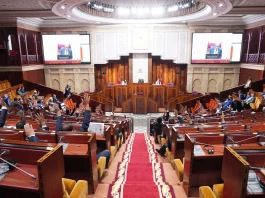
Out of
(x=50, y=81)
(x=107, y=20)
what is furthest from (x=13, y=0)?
(x=50, y=81)

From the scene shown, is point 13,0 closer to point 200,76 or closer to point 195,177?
point 195,177

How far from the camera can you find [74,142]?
3.09 meters

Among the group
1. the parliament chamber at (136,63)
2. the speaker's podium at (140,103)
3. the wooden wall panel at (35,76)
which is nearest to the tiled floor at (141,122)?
the parliament chamber at (136,63)

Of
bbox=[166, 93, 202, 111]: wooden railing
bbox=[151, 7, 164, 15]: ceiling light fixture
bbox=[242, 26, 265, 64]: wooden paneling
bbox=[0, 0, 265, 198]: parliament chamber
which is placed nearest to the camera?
bbox=[0, 0, 265, 198]: parliament chamber

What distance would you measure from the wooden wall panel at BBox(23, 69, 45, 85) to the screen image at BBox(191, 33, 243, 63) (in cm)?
897

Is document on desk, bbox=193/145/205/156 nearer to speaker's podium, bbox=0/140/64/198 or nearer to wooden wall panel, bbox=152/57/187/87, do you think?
speaker's podium, bbox=0/140/64/198

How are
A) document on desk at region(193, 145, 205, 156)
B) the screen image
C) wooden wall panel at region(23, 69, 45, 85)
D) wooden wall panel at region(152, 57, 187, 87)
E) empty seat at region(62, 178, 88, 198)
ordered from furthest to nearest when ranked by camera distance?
1. wooden wall panel at region(152, 57, 187, 87)
2. the screen image
3. wooden wall panel at region(23, 69, 45, 85)
4. document on desk at region(193, 145, 205, 156)
5. empty seat at region(62, 178, 88, 198)

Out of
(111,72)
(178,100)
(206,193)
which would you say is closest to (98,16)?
(111,72)

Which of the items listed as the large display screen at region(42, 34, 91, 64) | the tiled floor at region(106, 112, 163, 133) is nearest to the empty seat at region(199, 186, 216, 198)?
the tiled floor at region(106, 112, 163, 133)

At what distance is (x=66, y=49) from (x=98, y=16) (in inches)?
121

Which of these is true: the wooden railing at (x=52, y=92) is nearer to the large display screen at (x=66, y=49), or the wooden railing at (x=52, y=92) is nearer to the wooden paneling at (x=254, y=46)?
the large display screen at (x=66, y=49)

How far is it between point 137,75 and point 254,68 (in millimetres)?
6278

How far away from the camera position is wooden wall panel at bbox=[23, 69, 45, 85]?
11.0m

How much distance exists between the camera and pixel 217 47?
11938 millimetres
